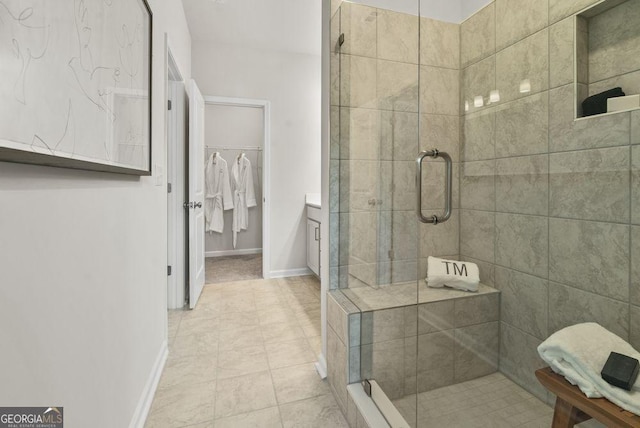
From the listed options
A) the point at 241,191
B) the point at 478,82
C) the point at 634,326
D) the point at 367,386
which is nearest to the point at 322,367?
the point at 367,386

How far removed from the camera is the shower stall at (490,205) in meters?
1.31

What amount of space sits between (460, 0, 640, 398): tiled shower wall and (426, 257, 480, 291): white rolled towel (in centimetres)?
16

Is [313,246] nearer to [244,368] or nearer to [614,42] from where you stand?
[244,368]

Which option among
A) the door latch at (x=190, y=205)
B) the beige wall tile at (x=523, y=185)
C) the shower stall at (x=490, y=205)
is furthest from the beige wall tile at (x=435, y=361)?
the door latch at (x=190, y=205)

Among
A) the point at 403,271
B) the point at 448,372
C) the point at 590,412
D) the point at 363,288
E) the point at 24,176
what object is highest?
the point at 24,176

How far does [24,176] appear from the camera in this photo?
62cm

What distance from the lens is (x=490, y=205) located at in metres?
1.92

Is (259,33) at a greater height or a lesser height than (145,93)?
greater

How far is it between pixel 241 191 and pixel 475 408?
164 inches

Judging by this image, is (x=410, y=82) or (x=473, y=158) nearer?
(x=410, y=82)

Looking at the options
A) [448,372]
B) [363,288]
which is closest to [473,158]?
[363,288]

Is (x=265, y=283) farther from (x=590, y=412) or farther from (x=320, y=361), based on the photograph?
(x=590, y=412)

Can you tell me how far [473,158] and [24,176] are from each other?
222 centimetres

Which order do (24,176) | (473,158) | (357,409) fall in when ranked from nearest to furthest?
(24,176)
(357,409)
(473,158)
